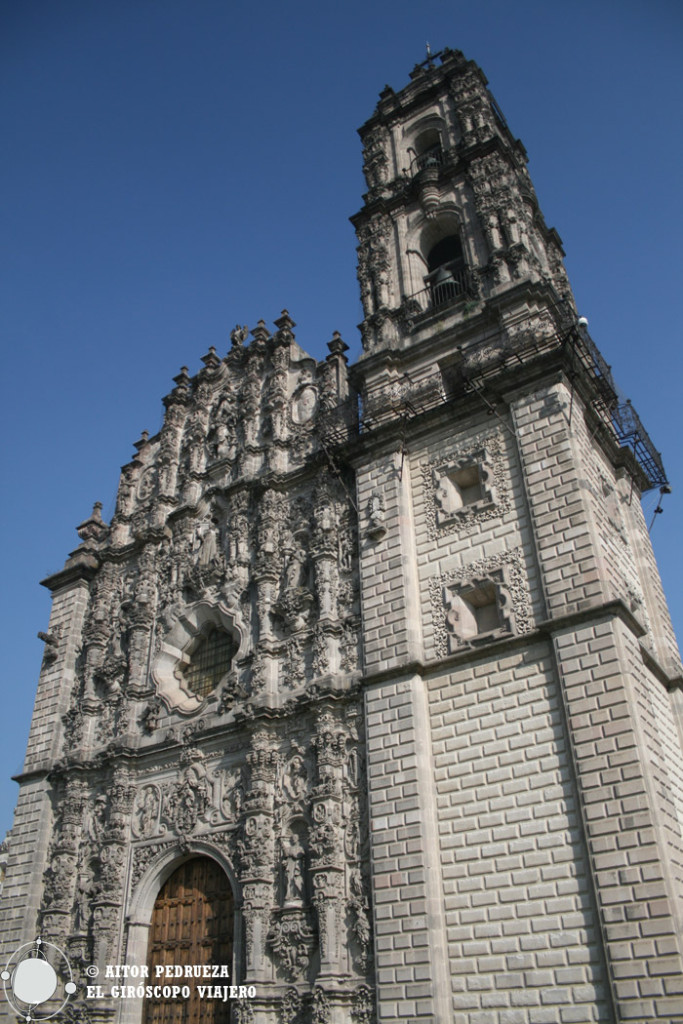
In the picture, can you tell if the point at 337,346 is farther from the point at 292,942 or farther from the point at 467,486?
the point at 292,942

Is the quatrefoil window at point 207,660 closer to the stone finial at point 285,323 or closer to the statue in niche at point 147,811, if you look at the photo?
the statue in niche at point 147,811

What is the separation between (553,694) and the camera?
13.6 metres

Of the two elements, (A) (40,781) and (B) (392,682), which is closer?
(B) (392,682)

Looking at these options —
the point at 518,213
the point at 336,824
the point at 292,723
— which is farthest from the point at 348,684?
the point at 518,213

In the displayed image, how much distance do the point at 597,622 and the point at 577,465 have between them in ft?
10.5

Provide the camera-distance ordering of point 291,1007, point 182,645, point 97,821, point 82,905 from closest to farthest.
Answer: point 291,1007 → point 82,905 → point 97,821 → point 182,645

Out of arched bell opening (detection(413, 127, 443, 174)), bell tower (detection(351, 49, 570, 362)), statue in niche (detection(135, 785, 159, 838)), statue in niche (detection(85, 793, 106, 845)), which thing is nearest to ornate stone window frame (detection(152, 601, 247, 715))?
statue in niche (detection(135, 785, 159, 838))

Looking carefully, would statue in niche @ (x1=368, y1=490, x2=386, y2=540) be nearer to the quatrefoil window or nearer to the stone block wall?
the quatrefoil window

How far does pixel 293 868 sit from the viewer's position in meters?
15.2

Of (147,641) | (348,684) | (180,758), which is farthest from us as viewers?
(147,641)

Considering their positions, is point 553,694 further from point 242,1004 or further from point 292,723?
point 242,1004

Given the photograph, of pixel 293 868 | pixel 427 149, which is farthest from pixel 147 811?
pixel 427 149

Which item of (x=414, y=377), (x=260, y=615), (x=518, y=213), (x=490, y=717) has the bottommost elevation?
(x=490, y=717)

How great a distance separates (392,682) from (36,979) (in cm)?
1010
